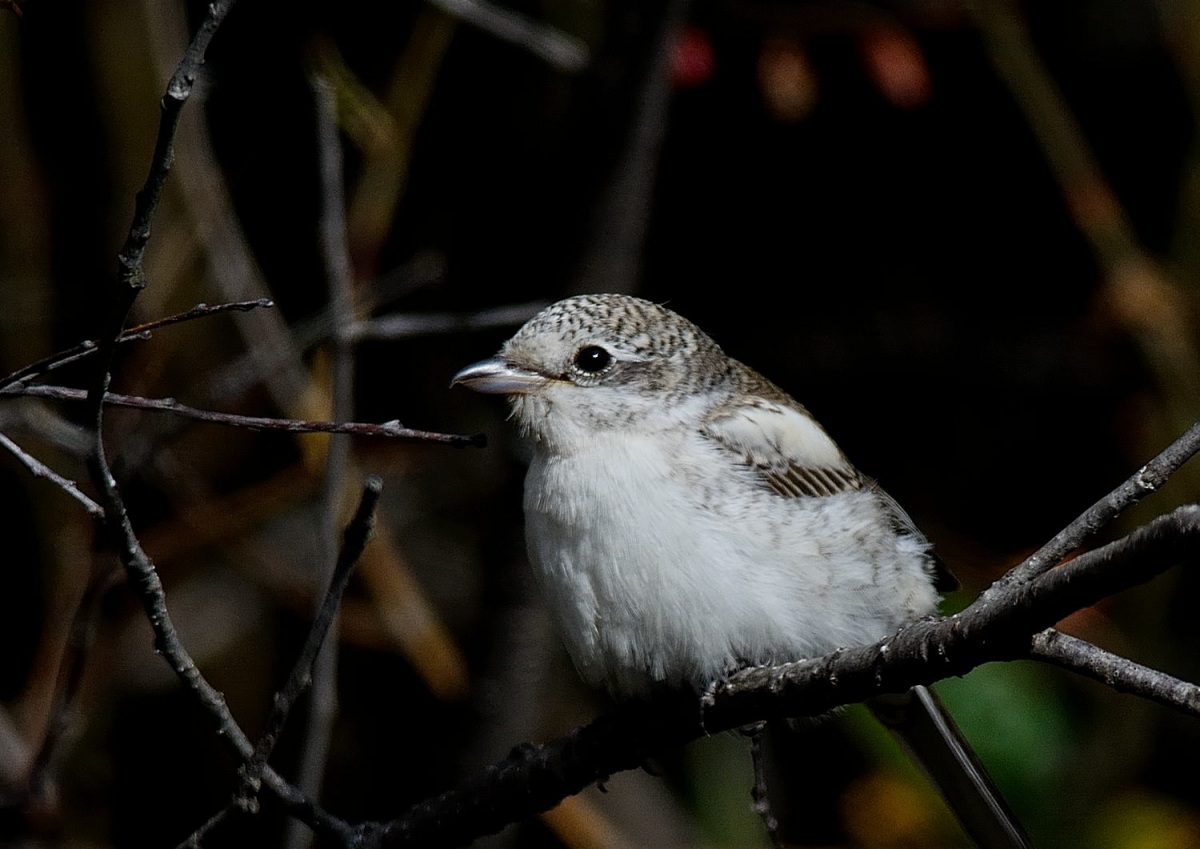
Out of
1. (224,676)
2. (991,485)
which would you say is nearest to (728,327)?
(991,485)

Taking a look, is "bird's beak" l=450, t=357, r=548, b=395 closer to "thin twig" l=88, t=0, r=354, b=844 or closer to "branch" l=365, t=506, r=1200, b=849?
"branch" l=365, t=506, r=1200, b=849

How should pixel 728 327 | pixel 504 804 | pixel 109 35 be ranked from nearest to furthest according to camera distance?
1. pixel 504 804
2. pixel 109 35
3. pixel 728 327

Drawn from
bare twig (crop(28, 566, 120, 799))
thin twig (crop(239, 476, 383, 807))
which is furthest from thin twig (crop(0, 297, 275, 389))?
bare twig (crop(28, 566, 120, 799))

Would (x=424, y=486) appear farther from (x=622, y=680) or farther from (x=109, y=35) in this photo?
(x=622, y=680)

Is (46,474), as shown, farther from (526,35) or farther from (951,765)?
(526,35)

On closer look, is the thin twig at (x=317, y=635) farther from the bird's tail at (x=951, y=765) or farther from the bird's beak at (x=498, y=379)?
the bird's tail at (x=951, y=765)
